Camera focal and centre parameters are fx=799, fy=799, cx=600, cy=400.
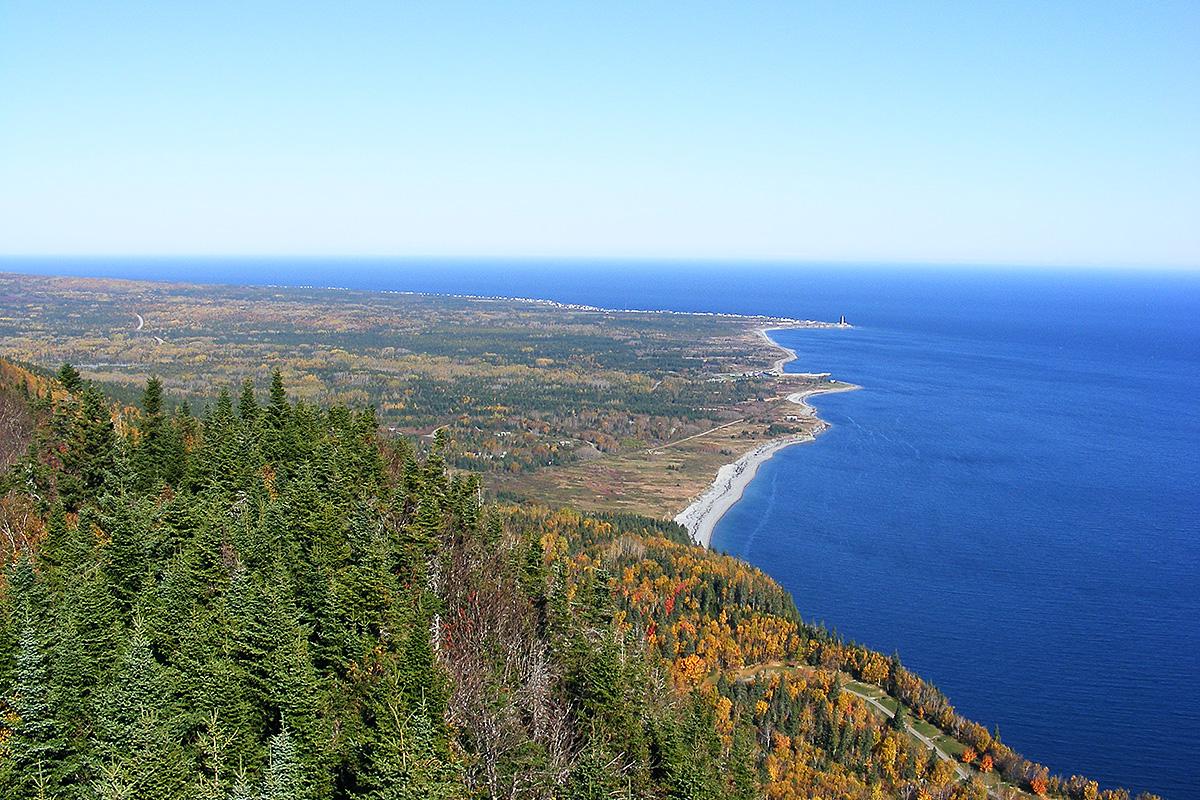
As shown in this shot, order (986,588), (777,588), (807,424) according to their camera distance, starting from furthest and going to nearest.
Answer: (807,424) → (986,588) → (777,588)

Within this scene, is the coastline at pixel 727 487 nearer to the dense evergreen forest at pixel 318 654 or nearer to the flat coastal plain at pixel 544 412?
the flat coastal plain at pixel 544 412

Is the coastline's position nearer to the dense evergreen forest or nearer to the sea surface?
the sea surface

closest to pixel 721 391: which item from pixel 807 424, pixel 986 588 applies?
pixel 807 424

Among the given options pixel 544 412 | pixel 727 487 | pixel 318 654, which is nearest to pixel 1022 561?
pixel 727 487

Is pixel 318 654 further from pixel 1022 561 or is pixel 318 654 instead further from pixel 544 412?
pixel 544 412

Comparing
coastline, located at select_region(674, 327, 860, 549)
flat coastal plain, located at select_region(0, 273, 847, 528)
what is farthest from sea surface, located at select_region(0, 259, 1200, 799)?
flat coastal plain, located at select_region(0, 273, 847, 528)

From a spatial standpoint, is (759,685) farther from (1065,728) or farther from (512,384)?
(512,384)

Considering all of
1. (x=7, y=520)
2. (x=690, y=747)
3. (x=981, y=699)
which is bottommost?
(x=981, y=699)
